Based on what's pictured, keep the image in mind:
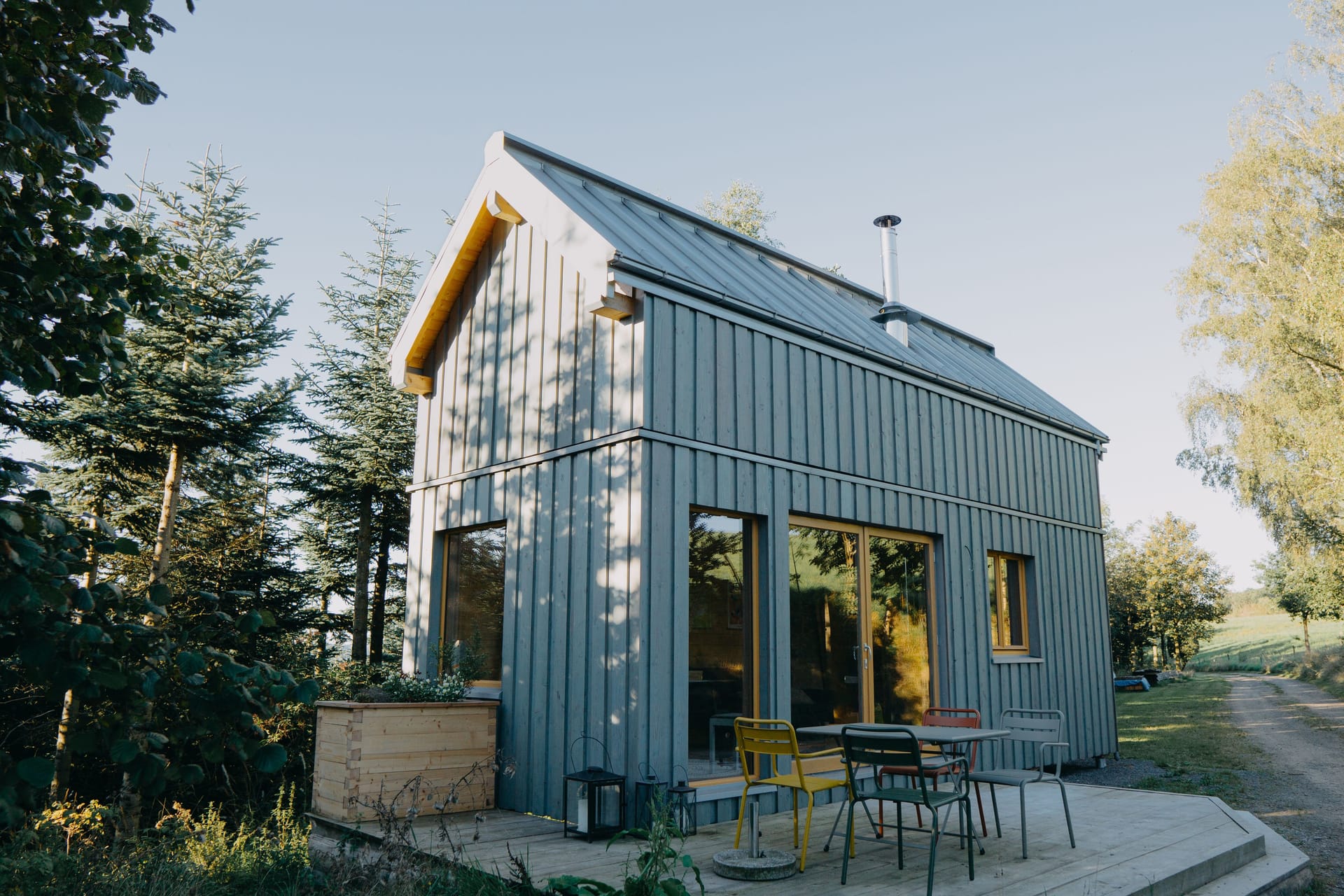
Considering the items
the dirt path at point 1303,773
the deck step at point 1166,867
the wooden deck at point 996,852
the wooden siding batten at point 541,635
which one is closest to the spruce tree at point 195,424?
the wooden siding batten at point 541,635

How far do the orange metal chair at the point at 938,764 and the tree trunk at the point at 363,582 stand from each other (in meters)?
10.7

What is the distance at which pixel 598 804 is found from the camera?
5.97m

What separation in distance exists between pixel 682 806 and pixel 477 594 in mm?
3062

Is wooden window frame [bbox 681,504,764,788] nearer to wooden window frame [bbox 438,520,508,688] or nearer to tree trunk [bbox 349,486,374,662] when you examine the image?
wooden window frame [bbox 438,520,508,688]

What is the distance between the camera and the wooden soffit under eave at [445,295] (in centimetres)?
821

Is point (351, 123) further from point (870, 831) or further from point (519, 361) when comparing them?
point (870, 831)

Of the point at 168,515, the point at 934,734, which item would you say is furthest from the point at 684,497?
the point at 168,515

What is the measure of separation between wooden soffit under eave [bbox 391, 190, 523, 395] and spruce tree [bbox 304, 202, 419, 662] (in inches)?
237

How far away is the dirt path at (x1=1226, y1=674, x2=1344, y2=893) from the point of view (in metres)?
6.88

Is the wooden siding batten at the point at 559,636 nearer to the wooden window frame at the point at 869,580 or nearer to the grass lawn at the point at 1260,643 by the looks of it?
the wooden window frame at the point at 869,580

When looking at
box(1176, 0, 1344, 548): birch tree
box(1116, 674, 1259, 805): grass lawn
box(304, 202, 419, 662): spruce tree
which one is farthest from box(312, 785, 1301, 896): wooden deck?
box(1176, 0, 1344, 548): birch tree

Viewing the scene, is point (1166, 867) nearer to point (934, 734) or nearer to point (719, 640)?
point (934, 734)

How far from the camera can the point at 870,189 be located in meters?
15.4

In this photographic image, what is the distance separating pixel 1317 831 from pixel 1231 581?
110ft
